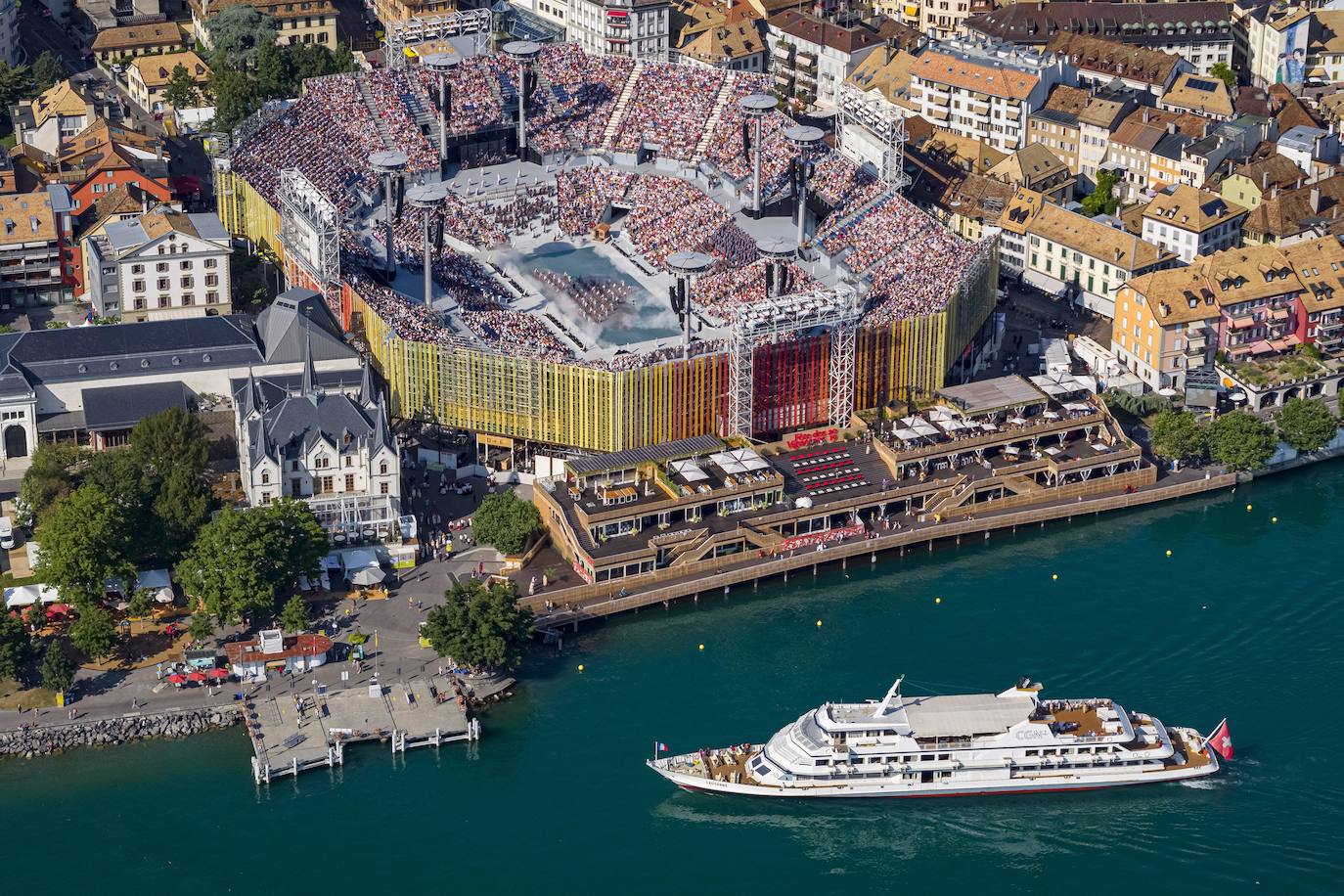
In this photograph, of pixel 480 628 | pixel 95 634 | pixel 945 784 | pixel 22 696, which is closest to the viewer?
pixel 945 784

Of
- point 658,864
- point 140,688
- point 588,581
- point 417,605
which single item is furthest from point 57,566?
point 658,864

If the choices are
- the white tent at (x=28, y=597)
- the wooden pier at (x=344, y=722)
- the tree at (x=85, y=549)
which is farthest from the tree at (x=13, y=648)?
the wooden pier at (x=344, y=722)

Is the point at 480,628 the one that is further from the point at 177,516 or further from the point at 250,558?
the point at 177,516

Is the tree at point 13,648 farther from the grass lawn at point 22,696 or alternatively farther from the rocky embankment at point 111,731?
the rocky embankment at point 111,731

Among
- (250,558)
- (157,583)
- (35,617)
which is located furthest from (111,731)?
(157,583)

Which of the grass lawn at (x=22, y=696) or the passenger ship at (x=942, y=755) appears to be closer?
the passenger ship at (x=942, y=755)

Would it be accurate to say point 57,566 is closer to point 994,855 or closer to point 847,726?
point 847,726
